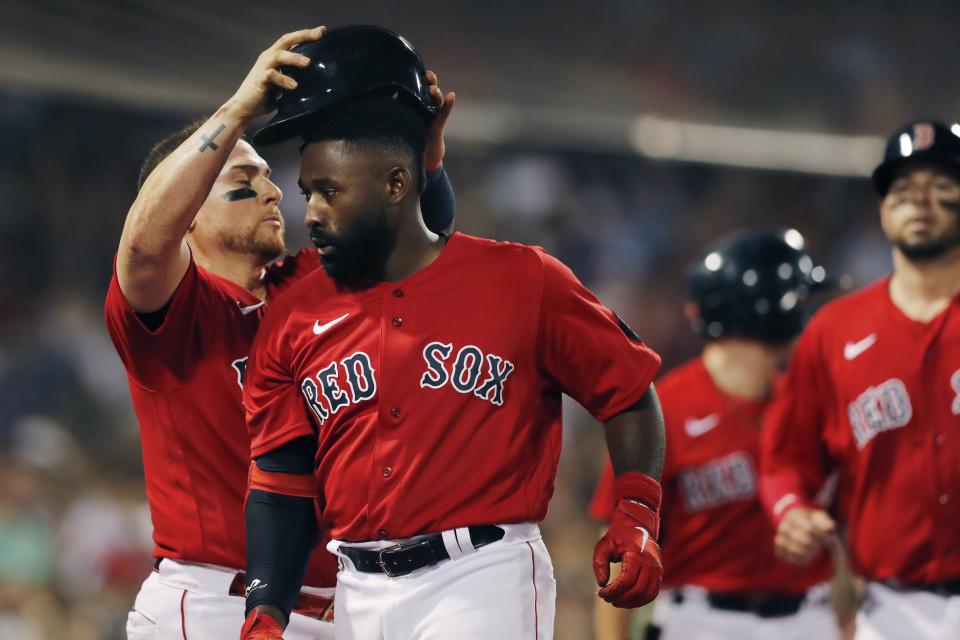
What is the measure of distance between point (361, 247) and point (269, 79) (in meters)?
0.42

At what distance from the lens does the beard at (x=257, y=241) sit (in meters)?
3.54

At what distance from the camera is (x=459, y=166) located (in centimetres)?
972

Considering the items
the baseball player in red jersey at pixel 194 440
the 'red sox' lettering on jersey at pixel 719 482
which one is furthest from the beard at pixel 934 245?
the baseball player in red jersey at pixel 194 440

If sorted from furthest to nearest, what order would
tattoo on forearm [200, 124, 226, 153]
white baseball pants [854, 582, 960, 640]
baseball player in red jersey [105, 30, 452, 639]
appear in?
white baseball pants [854, 582, 960, 640]
baseball player in red jersey [105, 30, 452, 639]
tattoo on forearm [200, 124, 226, 153]

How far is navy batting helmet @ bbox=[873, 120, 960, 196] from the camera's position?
4.10m

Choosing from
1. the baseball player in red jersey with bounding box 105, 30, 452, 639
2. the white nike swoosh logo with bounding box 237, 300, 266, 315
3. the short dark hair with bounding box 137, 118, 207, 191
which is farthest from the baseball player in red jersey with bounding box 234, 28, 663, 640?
the short dark hair with bounding box 137, 118, 207, 191

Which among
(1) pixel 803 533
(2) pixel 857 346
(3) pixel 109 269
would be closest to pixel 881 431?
(2) pixel 857 346

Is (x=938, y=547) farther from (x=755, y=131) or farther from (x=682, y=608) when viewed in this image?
(x=755, y=131)

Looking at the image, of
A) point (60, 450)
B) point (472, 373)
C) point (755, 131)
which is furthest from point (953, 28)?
point (60, 450)

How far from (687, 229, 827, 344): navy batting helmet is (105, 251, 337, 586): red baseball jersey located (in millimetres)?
2402

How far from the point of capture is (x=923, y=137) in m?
4.14

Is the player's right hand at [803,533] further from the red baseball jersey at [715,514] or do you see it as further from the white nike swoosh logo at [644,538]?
the white nike swoosh logo at [644,538]

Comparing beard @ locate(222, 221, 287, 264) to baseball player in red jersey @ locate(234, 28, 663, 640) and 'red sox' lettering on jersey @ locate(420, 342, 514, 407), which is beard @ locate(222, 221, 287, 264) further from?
'red sox' lettering on jersey @ locate(420, 342, 514, 407)

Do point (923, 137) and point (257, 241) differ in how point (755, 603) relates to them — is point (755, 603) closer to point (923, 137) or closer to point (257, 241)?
point (923, 137)
